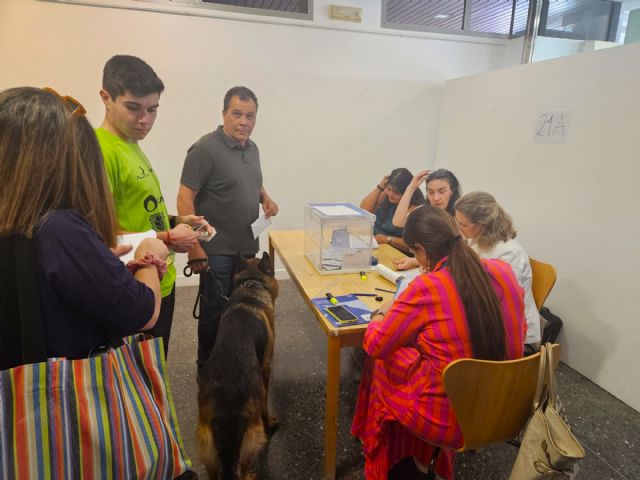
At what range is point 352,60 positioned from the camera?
3.38 meters

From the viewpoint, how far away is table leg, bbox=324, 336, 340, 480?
143 cm

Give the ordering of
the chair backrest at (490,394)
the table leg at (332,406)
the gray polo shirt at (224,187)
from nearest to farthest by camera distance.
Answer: the chair backrest at (490,394), the table leg at (332,406), the gray polo shirt at (224,187)

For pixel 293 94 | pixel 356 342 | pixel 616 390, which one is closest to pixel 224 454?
pixel 356 342

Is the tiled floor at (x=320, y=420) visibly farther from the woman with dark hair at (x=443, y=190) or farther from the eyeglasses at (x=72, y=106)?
the eyeglasses at (x=72, y=106)

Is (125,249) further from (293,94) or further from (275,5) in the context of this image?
(275,5)

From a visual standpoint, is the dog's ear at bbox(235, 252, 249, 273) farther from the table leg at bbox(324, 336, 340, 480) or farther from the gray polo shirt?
the table leg at bbox(324, 336, 340, 480)

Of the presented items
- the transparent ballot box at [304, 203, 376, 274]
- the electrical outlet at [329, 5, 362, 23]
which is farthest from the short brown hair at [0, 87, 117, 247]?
the electrical outlet at [329, 5, 362, 23]

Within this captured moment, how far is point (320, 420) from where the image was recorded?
1887mm

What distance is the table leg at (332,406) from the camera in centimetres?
143

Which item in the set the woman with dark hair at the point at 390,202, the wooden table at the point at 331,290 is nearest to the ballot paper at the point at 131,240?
the wooden table at the point at 331,290

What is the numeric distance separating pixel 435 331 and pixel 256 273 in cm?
111

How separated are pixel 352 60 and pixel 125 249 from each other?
3.00 m

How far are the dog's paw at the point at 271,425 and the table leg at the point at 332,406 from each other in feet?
1.09

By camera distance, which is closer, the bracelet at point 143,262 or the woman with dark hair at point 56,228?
the woman with dark hair at point 56,228
